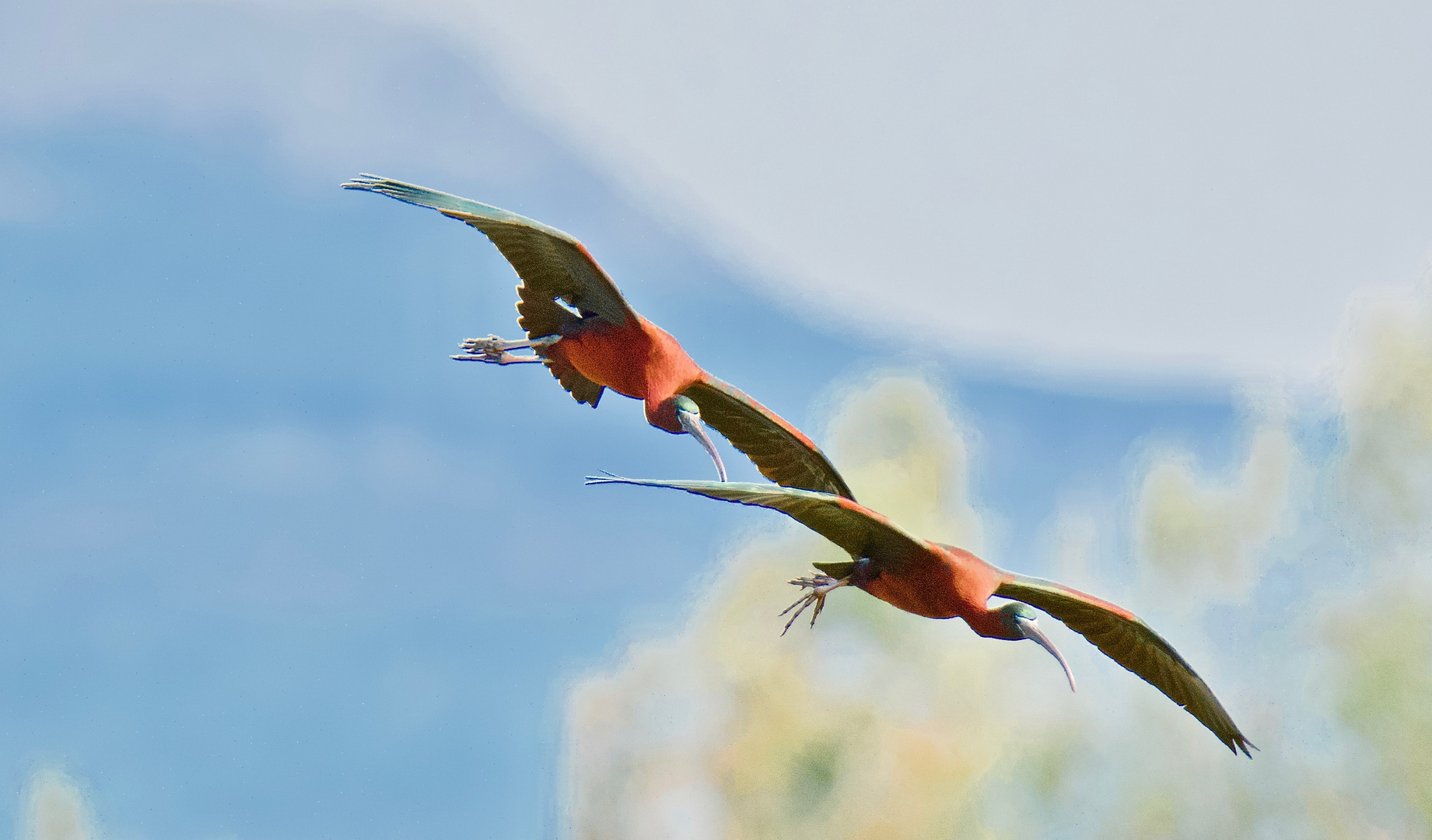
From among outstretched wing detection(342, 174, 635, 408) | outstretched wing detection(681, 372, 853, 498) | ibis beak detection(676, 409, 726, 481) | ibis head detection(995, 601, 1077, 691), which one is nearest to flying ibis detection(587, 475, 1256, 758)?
ibis head detection(995, 601, 1077, 691)

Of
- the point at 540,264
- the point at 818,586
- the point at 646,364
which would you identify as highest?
the point at 540,264

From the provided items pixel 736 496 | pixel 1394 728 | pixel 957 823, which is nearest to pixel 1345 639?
pixel 1394 728

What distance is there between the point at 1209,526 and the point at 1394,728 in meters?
2.57

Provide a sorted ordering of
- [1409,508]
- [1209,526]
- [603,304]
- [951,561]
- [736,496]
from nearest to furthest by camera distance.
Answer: [736,496] → [951,561] → [603,304] → [1409,508] → [1209,526]

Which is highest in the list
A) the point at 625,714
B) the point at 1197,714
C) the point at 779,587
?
the point at 1197,714

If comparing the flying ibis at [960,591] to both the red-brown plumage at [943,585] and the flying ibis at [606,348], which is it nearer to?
the red-brown plumage at [943,585]

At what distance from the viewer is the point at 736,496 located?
275 centimetres

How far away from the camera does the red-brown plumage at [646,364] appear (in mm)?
3562

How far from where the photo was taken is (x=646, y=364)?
11.8 ft

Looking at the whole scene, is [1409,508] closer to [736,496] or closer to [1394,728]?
[1394,728]

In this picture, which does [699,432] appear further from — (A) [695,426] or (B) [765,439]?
(B) [765,439]

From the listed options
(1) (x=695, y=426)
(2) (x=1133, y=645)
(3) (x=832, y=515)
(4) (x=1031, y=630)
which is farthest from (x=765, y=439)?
(2) (x=1133, y=645)

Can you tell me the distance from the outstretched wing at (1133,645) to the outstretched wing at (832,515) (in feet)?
1.42

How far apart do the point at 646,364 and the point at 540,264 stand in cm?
50
